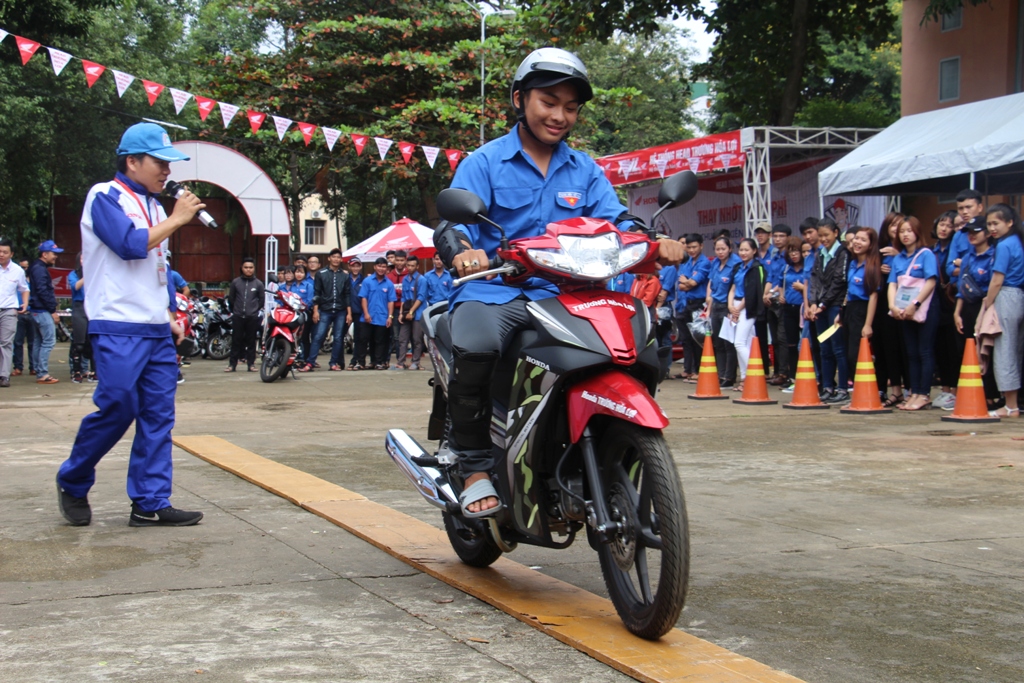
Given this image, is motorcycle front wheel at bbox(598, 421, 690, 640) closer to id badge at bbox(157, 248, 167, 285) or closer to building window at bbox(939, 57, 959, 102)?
id badge at bbox(157, 248, 167, 285)

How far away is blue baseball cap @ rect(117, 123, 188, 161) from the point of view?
550 cm

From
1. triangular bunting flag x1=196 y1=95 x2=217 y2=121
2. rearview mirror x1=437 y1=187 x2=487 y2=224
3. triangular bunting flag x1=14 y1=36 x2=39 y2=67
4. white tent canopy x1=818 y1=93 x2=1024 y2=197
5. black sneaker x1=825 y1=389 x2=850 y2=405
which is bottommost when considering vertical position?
black sneaker x1=825 y1=389 x2=850 y2=405

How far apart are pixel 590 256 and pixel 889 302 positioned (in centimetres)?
790

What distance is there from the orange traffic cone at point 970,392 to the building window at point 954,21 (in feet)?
41.9

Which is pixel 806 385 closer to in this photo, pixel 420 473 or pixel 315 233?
pixel 420 473

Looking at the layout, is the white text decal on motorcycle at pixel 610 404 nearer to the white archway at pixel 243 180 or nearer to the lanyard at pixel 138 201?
the lanyard at pixel 138 201

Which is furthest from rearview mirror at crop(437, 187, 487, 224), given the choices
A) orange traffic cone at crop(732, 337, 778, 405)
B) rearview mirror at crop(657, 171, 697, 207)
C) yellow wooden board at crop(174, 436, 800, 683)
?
orange traffic cone at crop(732, 337, 778, 405)

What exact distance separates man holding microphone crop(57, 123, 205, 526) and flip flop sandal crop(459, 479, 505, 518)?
189 centimetres

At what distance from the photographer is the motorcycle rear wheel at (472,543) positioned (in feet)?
14.3

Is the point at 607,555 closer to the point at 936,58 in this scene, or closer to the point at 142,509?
the point at 142,509

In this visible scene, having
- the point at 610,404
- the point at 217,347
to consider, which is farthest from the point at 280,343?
the point at 610,404

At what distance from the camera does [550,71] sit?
4137 millimetres

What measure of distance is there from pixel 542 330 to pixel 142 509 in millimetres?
2599

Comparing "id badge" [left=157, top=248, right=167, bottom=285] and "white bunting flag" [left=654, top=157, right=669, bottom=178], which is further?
"white bunting flag" [left=654, top=157, right=669, bottom=178]
